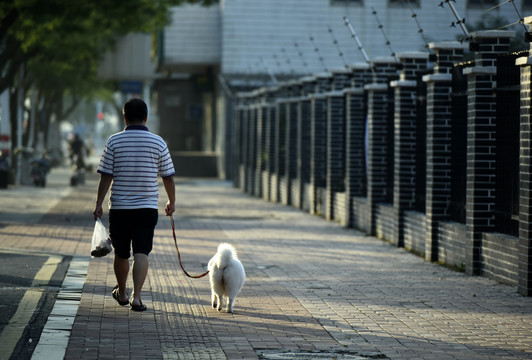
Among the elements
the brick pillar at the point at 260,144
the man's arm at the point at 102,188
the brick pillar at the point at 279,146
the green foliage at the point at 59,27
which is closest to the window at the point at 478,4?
the green foliage at the point at 59,27

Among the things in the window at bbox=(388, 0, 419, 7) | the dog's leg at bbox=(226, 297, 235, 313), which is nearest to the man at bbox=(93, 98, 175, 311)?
the dog's leg at bbox=(226, 297, 235, 313)

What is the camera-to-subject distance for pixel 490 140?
1240 centimetres

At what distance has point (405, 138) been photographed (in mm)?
15797

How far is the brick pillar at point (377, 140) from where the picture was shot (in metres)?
17.6

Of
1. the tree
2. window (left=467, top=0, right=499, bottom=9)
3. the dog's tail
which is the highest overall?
window (left=467, top=0, right=499, bottom=9)

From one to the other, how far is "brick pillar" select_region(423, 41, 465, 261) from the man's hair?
19.0 ft

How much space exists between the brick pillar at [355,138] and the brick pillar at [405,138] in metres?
3.59

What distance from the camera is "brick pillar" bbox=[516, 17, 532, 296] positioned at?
10.5 m

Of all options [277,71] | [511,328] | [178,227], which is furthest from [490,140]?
[277,71]

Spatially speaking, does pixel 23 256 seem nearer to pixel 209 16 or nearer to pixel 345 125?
pixel 345 125

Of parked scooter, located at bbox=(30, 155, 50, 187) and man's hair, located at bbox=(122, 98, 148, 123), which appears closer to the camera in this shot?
man's hair, located at bbox=(122, 98, 148, 123)

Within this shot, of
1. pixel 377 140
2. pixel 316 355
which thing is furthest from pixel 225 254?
pixel 377 140

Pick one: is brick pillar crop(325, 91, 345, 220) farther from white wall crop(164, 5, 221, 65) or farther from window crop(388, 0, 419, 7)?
white wall crop(164, 5, 221, 65)

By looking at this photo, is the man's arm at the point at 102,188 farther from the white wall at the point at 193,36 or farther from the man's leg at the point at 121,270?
the white wall at the point at 193,36
